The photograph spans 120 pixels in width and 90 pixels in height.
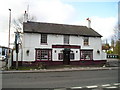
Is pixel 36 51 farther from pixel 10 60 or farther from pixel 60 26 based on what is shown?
pixel 60 26

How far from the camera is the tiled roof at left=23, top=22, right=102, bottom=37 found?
84.5 ft

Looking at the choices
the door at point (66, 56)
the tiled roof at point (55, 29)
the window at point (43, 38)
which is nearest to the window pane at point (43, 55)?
the window at point (43, 38)

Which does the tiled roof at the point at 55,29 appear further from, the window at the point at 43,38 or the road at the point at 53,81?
the road at the point at 53,81

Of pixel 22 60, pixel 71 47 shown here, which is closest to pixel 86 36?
pixel 71 47

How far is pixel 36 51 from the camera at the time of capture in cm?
2505

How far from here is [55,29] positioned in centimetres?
2750

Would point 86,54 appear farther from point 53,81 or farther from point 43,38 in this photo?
point 53,81

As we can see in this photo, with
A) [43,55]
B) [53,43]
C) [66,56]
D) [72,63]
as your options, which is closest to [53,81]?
[43,55]

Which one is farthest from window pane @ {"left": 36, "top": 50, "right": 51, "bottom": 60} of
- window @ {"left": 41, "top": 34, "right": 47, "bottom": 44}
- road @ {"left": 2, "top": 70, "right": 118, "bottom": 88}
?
road @ {"left": 2, "top": 70, "right": 118, "bottom": 88}

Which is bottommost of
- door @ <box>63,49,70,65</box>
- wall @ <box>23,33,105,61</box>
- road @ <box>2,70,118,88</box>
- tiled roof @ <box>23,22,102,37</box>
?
road @ <box>2,70,118,88</box>

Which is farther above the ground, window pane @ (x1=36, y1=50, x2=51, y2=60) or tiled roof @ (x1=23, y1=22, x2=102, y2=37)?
tiled roof @ (x1=23, y1=22, x2=102, y2=37)

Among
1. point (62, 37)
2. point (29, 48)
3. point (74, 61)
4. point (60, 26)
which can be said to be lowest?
point (74, 61)

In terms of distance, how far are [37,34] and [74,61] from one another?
7.42 metres

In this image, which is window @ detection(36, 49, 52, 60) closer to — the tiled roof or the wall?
the wall
